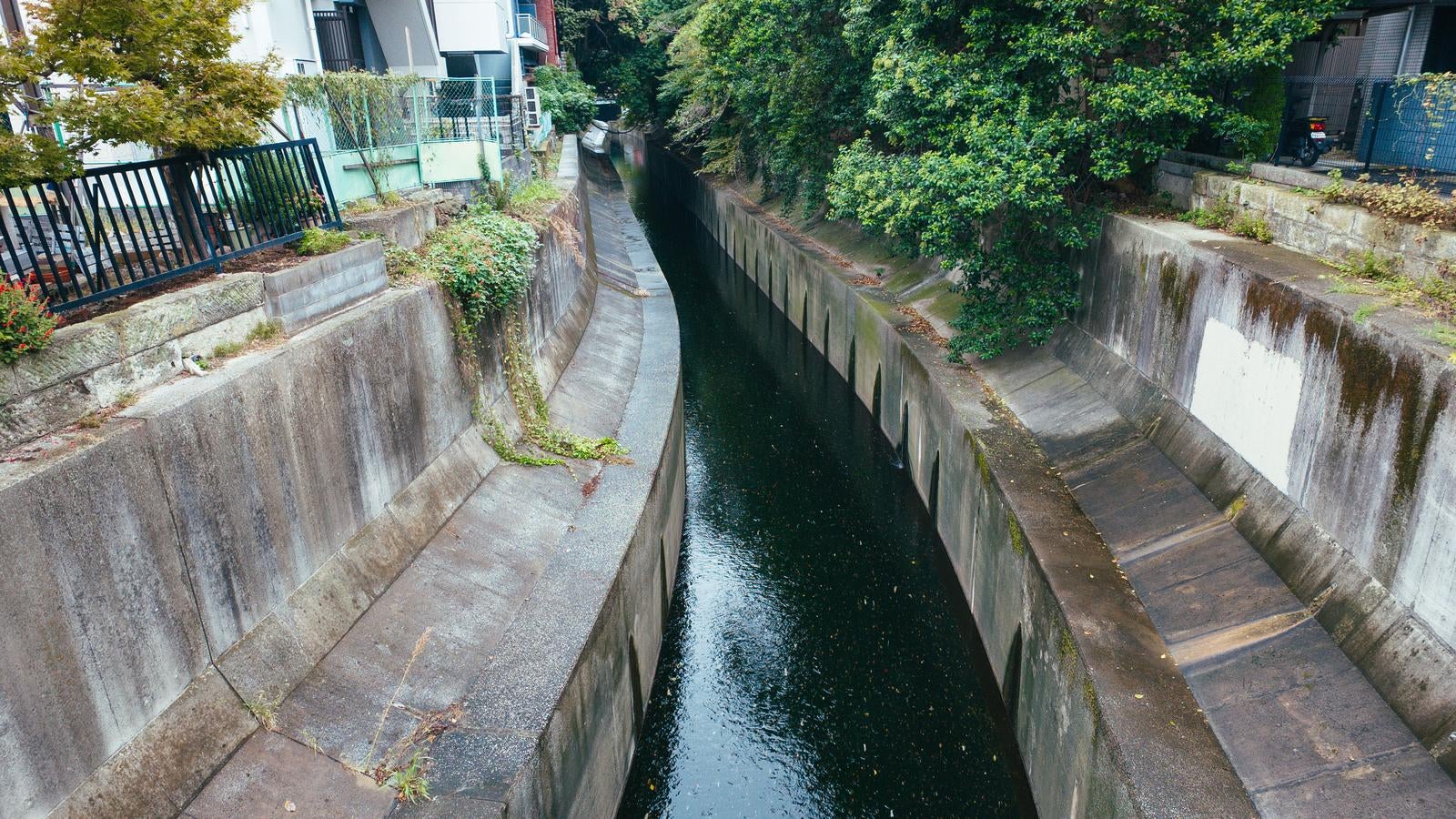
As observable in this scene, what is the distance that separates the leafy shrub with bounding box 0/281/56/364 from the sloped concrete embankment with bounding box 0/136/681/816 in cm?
64

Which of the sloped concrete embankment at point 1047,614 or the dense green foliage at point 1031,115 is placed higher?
the dense green foliage at point 1031,115

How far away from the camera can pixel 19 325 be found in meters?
5.32

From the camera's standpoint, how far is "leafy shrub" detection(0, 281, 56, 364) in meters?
5.23

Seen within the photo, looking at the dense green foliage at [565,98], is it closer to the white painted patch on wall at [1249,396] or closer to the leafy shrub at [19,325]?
the white painted patch on wall at [1249,396]

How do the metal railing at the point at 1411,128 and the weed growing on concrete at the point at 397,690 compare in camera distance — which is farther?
the metal railing at the point at 1411,128

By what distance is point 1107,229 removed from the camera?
12555 millimetres

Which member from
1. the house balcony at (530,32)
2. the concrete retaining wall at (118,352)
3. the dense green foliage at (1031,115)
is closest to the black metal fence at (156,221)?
the concrete retaining wall at (118,352)

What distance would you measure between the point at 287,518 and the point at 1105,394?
10.3 metres

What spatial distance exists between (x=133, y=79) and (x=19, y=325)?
2996mm

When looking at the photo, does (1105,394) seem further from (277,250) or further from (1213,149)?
(277,250)

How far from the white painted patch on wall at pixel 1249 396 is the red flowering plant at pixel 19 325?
10132 mm

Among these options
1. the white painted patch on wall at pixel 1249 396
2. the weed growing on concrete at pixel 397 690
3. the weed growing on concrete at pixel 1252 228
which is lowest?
the weed growing on concrete at pixel 397 690

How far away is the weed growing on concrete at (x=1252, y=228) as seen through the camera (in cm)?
1023

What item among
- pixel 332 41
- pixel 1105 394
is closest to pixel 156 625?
pixel 1105 394
